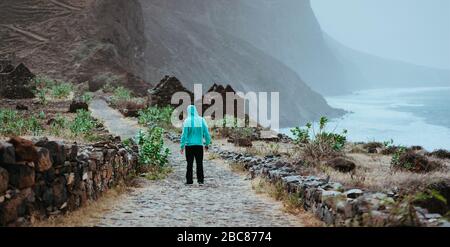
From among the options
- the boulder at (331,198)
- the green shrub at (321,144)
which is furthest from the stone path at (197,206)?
the green shrub at (321,144)

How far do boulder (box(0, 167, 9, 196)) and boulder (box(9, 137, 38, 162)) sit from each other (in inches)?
15.0

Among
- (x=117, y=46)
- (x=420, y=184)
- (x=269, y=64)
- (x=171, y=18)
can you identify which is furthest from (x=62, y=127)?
(x=269, y=64)

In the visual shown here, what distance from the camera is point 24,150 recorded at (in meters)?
6.22

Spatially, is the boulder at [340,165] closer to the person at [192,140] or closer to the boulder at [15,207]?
the person at [192,140]

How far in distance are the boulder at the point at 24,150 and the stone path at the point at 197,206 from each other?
4.56 feet

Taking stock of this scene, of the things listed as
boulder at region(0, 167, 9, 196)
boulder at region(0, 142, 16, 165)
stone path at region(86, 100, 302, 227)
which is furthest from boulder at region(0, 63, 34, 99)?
boulder at region(0, 167, 9, 196)

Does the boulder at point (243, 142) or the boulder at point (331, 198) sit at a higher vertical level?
the boulder at point (243, 142)

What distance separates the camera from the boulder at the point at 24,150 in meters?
6.18

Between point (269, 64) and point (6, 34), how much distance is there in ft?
336

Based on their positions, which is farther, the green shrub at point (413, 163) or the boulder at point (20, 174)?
the green shrub at point (413, 163)

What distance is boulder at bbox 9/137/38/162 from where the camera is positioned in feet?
20.3

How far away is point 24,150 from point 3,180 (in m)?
0.54

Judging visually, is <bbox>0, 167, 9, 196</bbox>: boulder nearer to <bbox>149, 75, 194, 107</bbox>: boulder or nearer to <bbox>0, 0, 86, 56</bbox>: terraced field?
<bbox>149, 75, 194, 107</bbox>: boulder

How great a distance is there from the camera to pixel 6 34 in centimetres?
6119
